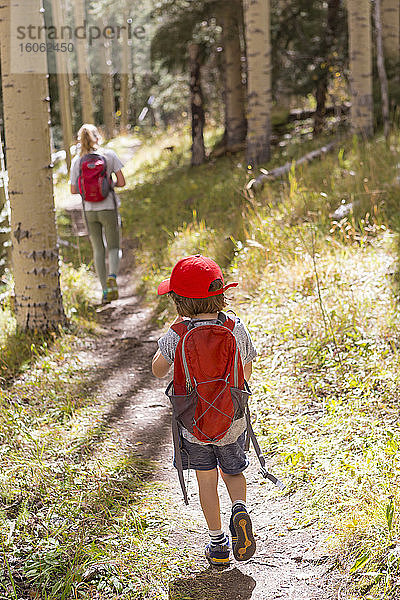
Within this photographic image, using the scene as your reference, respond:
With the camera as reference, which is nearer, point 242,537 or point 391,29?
point 242,537

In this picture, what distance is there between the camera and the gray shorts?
3.02 m

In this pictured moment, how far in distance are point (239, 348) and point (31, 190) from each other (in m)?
3.51

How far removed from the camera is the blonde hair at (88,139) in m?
6.53

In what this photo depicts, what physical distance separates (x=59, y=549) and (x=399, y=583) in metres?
1.65

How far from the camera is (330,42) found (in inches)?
467

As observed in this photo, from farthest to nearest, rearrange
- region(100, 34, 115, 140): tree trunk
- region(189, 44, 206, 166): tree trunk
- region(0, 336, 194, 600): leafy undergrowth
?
region(100, 34, 115, 140): tree trunk → region(189, 44, 206, 166): tree trunk → region(0, 336, 194, 600): leafy undergrowth

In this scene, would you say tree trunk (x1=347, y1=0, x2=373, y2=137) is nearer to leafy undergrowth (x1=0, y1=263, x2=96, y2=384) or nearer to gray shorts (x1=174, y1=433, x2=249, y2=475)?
leafy undergrowth (x1=0, y1=263, x2=96, y2=384)

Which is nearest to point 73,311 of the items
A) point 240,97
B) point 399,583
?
point 399,583

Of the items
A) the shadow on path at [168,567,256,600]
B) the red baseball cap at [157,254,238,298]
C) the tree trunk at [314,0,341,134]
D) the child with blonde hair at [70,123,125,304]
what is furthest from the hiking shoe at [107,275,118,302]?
the tree trunk at [314,0,341,134]

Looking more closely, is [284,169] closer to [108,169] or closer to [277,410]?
[108,169]

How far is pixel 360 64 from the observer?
967 centimetres

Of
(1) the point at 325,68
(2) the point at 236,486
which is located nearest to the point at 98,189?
(2) the point at 236,486

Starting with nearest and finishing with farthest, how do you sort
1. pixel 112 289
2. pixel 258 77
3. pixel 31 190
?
pixel 31 190
pixel 112 289
pixel 258 77

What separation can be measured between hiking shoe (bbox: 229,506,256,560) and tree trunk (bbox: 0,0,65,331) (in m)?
3.59
